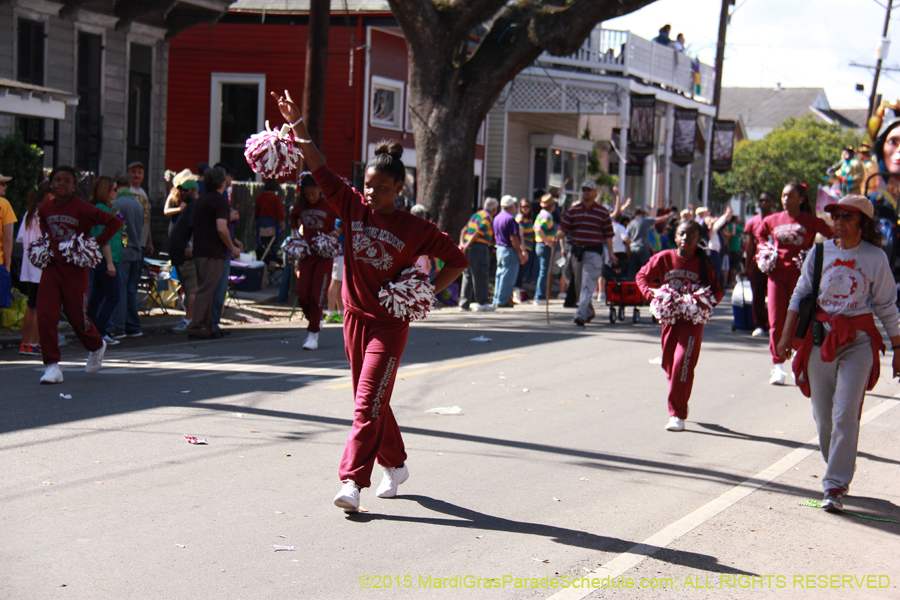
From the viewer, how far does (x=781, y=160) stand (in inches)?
2357

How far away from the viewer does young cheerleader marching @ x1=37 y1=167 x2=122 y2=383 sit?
826 centimetres

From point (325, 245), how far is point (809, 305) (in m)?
6.24

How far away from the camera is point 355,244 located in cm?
522

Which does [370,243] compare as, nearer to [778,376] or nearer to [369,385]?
[369,385]

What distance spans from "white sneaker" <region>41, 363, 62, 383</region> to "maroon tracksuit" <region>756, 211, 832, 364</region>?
22.3 ft

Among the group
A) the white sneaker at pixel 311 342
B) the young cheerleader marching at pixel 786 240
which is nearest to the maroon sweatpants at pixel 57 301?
the white sneaker at pixel 311 342

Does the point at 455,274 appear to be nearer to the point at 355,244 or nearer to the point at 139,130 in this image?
the point at 355,244

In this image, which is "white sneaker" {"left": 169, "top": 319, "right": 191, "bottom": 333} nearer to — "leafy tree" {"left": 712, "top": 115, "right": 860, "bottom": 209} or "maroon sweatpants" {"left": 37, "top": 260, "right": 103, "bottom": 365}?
"maroon sweatpants" {"left": 37, "top": 260, "right": 103, "bottom": 365}

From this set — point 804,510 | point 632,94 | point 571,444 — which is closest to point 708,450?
point 571,444

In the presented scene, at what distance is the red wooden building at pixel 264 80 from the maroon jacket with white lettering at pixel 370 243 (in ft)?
59.7

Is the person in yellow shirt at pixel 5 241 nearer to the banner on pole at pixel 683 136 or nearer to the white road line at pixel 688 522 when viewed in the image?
the white road line at pixel 688 522

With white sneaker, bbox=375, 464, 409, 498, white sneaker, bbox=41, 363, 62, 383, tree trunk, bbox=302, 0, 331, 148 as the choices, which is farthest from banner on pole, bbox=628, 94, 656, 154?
white sneaker, bbox=375, 464, 409, 498

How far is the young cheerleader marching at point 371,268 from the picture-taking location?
5.12 meters

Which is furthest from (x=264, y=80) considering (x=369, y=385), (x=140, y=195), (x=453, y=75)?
(x=369, y=385)
